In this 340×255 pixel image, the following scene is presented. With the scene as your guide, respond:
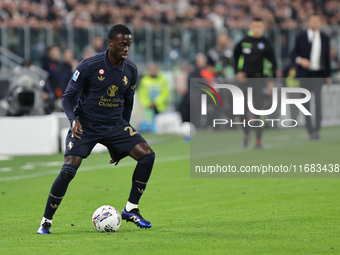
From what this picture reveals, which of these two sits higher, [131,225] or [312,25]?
[312,25]

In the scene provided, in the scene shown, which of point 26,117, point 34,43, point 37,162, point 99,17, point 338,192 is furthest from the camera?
point 99,17

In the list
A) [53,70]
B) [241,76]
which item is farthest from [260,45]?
[53,70]

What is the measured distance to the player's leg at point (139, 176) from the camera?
6.59m

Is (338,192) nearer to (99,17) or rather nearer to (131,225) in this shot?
(131,225)

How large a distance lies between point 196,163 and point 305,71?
3690 millimetres

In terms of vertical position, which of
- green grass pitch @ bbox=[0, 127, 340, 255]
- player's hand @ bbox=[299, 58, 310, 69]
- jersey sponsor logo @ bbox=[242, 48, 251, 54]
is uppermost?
jersey sponsor logo @ bbox=[242, 48, 251, 54]

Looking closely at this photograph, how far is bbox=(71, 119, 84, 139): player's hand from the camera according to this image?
20.8 ft

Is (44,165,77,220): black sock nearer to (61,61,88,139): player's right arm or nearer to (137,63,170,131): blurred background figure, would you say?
(61,61,88,139): player's right arm

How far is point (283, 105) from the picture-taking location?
17.4 metres

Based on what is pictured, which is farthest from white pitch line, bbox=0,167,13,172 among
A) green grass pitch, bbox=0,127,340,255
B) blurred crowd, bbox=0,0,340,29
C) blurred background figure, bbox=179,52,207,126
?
blurred crowd, bbox=0,0,340,29

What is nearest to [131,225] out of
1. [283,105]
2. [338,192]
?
[338,192]

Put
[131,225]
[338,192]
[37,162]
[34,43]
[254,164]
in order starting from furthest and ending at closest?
[34,43] < [37,162] < [254,164] < [338,192] < [131,225]

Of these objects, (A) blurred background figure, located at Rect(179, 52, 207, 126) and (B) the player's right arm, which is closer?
(B) the player's right arm

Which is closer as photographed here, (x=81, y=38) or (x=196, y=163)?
(x=196, y=163)
